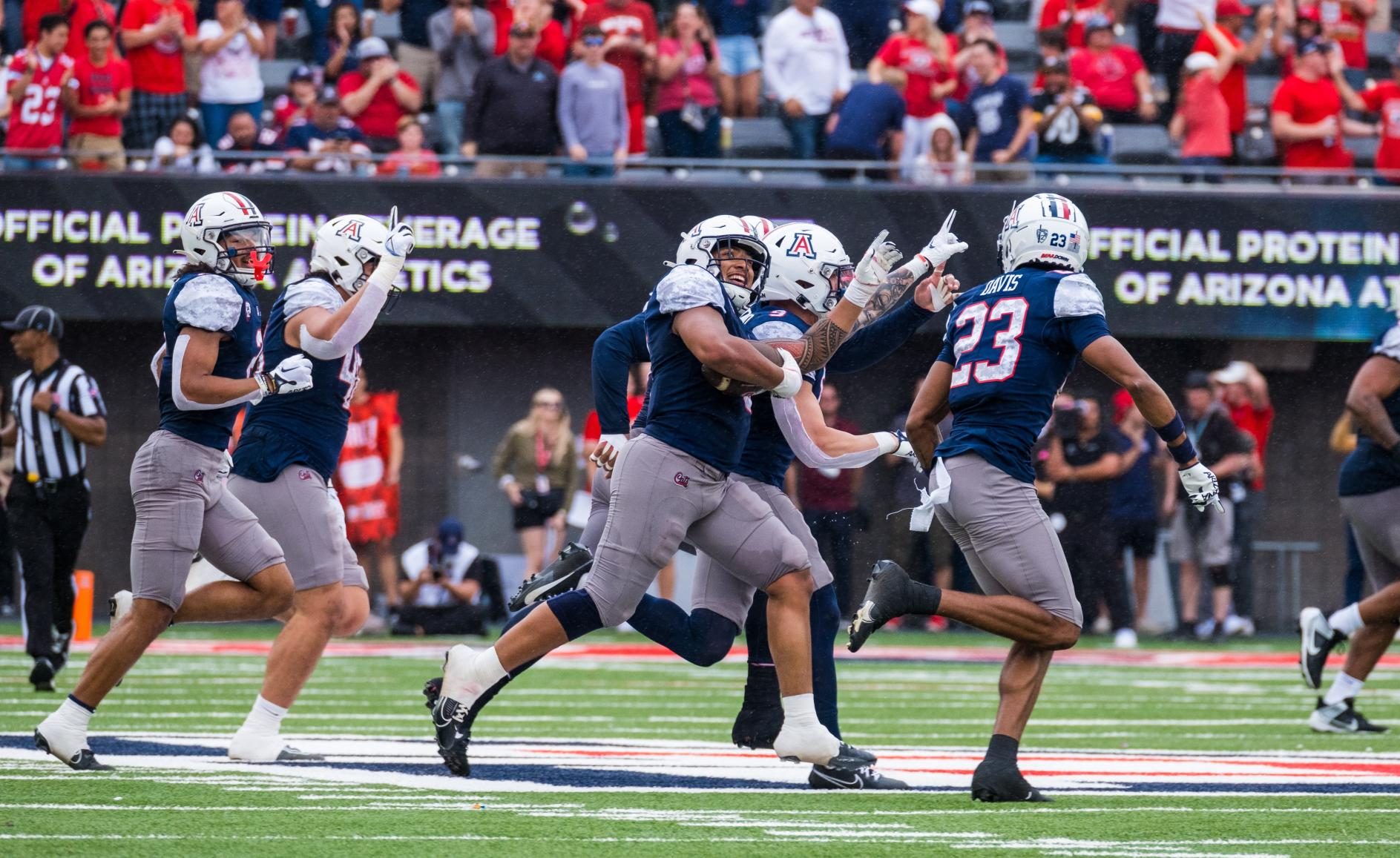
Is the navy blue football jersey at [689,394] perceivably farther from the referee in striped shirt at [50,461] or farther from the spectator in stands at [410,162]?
the spectator in stands at [410,162]

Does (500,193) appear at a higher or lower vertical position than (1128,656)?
higher

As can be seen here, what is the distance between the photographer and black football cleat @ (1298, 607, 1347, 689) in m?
9.01

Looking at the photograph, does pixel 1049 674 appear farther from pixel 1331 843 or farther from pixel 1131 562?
pixel 1331 843

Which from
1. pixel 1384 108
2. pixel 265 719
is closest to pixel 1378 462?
pixel 265 719

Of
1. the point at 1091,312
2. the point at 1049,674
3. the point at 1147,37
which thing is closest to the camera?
the point at 1091,312

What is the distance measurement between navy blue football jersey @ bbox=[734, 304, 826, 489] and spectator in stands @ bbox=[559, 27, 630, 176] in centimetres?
885

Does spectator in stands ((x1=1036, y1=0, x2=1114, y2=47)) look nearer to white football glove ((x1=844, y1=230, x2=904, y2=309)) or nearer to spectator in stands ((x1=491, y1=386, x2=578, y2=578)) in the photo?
spectator in stands ((x1=491, y1=386, x2=578, y2=578))

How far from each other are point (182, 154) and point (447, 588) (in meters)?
3.73

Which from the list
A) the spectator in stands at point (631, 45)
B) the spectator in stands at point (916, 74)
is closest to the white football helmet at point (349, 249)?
the spectator in stands at point (631, 45)

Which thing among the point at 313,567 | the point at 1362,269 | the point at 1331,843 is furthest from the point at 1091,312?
the point at 1362,269

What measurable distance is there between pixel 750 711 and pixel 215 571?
1912mm

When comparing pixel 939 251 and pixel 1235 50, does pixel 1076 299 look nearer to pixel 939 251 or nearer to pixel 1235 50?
pixel 939 251

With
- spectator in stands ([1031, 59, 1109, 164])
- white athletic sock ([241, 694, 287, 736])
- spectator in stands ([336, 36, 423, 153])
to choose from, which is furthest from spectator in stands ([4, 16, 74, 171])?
white athletic sock ([241, 694, 287, 736])

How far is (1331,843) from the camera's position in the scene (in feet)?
17.4
